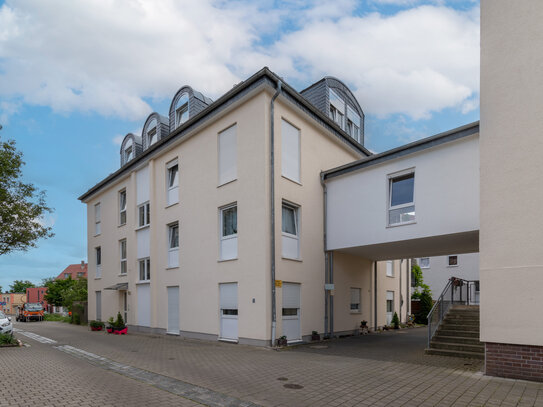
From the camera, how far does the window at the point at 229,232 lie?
14.0 m

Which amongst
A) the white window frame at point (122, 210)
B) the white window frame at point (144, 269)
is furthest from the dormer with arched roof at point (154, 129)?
the white window frame at point (144, 269)

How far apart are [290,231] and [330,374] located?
6369 millimetres

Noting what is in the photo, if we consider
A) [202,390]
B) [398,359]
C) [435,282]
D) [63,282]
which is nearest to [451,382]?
[398,359]

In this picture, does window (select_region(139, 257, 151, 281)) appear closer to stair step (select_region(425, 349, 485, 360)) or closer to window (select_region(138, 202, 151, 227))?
window (select_region(138, 202, 151, 227))

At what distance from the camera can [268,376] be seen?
8.13 metres

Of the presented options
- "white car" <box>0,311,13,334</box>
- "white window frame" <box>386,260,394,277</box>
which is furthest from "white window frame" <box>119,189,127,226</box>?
"white window frame" <box>386,260,394,277</box>

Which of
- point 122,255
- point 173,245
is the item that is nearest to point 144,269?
point 173,245

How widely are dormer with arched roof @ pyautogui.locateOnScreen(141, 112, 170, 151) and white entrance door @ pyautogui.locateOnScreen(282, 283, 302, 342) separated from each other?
10857mm

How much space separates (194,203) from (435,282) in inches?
826

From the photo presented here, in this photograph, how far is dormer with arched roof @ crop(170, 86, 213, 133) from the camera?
17.7 metres

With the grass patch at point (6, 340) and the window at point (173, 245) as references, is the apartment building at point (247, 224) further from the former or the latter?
the grass patch at point (6, 340)

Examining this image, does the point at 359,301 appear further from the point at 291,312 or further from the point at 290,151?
the point at 290,151

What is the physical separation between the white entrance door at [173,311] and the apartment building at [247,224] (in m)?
0.08

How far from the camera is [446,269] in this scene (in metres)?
29.1
